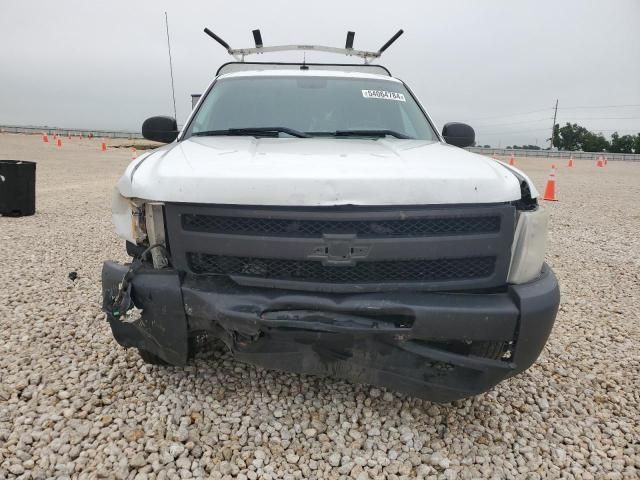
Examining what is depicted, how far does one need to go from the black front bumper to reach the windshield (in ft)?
4.26

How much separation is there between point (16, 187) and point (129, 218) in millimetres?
5867

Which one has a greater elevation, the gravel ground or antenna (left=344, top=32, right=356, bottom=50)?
antenna (left=344, top=32, right=356, bottom=50)

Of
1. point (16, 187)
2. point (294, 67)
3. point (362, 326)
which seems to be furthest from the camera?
point (16, 187)

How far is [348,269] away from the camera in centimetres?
200

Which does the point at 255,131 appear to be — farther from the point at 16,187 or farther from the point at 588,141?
the point at 588,141

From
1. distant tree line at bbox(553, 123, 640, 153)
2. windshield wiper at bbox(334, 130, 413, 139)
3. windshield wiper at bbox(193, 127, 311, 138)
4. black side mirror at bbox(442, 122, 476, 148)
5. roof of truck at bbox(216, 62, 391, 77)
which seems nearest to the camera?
windshield wiper at bbox(193, 127, 311, 138)

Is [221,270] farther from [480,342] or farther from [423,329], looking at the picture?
[480,342]

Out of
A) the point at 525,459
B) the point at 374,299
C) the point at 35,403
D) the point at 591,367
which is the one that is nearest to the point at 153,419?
the point at 35,403

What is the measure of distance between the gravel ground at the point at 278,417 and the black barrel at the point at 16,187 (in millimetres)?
3865

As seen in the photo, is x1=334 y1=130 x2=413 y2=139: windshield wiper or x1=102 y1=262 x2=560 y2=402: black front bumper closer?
x1=102 y1=262 x2=560 y2=402: black front bumper

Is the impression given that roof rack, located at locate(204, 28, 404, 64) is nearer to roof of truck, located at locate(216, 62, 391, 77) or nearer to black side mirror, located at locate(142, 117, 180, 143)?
roof of truck, located at locate(216, 62, 391, 77)

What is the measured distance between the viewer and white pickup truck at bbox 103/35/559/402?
1.92 meters

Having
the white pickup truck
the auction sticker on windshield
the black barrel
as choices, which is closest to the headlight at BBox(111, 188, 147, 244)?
the white pickup truck

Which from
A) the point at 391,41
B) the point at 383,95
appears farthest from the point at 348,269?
the point at 391,41
